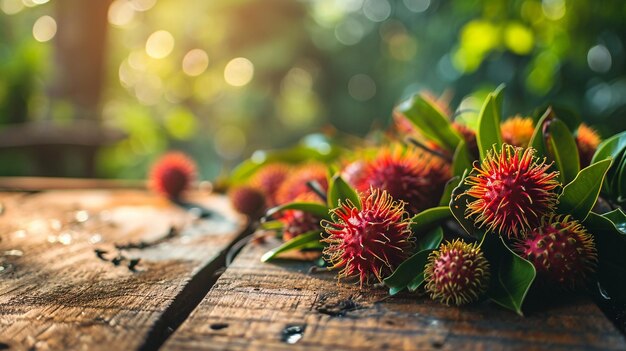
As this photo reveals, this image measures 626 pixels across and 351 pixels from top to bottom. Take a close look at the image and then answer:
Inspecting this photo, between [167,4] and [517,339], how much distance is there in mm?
7873

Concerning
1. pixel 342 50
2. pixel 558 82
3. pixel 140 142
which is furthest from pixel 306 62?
pixel 558 82

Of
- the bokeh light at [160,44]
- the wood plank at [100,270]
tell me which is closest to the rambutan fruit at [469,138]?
the wood plank at [100,270]

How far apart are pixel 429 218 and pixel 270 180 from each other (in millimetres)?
600

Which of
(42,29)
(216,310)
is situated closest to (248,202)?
(216,310)

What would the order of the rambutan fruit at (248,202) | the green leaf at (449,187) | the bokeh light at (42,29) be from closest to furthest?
the green leaf at (449,187) < the rambutan fruit at (248,202) < the bokeh light at (42,29)

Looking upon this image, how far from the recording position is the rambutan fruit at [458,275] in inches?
25.2

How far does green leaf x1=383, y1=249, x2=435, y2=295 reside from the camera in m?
0.69

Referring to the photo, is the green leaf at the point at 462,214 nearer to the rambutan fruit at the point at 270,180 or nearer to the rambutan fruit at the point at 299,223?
the rambutan fruit at the point at 299,223

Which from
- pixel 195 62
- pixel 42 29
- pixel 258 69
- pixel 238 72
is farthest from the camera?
pixel 238 72

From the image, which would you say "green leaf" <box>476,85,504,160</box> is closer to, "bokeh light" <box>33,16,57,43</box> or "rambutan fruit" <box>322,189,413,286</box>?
"rambutan fruit" <box>322,189,413,286</box>

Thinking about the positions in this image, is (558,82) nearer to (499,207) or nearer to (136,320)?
(499,207)

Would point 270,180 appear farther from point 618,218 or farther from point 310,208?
point 618,218

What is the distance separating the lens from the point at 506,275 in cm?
66

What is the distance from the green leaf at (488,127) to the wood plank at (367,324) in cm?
23
